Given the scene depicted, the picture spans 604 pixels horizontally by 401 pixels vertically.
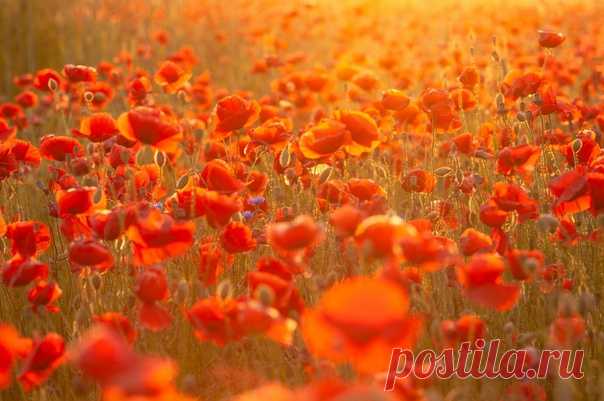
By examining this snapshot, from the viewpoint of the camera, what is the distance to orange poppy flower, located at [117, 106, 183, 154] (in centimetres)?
211

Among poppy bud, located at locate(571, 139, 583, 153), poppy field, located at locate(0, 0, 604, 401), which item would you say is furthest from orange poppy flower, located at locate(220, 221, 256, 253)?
poppy bud, located at locate(571, 139, 583, 153)

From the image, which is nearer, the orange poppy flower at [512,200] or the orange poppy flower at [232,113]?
the orange poppy flower at [512,200]

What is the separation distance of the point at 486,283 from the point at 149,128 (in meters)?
0.98

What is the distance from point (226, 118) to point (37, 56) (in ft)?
16.3

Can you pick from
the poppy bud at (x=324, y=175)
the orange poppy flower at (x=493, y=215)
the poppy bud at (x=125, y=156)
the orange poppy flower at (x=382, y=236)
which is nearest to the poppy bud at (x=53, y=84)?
the poppy bud at (x=125, y=156)

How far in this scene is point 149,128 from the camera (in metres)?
2.12

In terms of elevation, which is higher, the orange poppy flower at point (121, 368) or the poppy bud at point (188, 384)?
the orange poppy flower at point (121, 368)

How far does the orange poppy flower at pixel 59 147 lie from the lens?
2.55 metres

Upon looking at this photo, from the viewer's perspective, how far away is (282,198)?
2678mm

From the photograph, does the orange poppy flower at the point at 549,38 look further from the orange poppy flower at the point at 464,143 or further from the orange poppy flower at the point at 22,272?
the orange poppy flower at the point at 22,272

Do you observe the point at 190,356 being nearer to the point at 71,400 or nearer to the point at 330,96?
the point at 71,400

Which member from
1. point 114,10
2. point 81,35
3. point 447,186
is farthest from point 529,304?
point 114,10

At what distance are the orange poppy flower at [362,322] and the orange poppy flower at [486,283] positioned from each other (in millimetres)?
477

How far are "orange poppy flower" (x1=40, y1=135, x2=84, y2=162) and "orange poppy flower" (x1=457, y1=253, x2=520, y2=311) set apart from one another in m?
1.45
